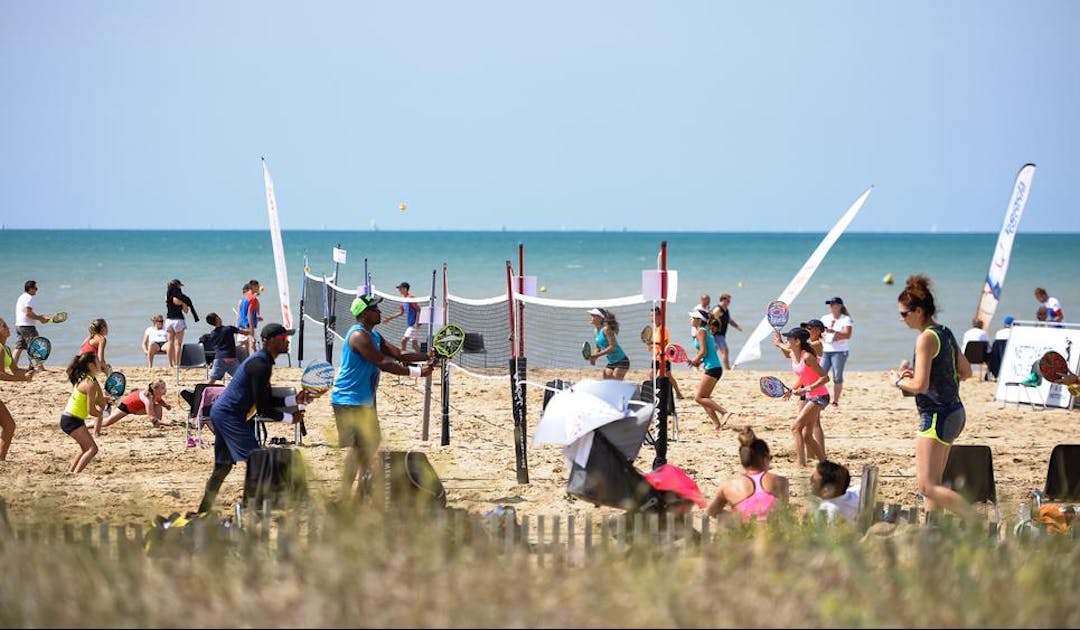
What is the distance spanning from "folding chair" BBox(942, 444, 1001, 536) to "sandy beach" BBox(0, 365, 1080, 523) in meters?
0.90

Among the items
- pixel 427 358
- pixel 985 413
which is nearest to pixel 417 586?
pixel 427 358

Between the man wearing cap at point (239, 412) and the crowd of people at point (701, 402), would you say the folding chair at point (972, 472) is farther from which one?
the man wearing cap at point (239, 412)

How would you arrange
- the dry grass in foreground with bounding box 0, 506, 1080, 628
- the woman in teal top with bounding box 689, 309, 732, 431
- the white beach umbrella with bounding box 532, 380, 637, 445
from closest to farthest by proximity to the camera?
the dry grass in foreground with bounding box 0, 506, 1080, 628 < the white beach umbrella with bounding box 532, 380, 637, 445 < the woman in teal top with bounding box 689, 309, 732, 431

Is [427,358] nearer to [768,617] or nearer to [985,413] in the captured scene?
[768,617]

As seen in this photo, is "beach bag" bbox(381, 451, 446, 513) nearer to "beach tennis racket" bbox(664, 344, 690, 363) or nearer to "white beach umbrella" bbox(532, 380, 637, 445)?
"white beach umbrella" bbox(532, 380, 637, 445)

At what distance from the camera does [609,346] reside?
13.1 metres

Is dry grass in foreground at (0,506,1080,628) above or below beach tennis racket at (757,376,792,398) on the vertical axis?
below

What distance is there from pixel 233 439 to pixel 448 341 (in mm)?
2554

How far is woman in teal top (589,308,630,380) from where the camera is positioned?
1298 centimetres

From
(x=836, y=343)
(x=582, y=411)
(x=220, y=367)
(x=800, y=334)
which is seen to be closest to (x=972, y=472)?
(x=582, y=411)

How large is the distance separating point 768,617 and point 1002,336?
14.8 meters

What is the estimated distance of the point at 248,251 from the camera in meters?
98.7

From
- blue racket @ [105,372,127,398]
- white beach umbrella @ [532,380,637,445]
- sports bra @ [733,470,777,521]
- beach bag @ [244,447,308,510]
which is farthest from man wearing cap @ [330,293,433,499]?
Answer: blue racket @ [105,372,127,398]

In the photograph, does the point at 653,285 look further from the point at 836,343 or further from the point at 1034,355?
the point at 1034,355
